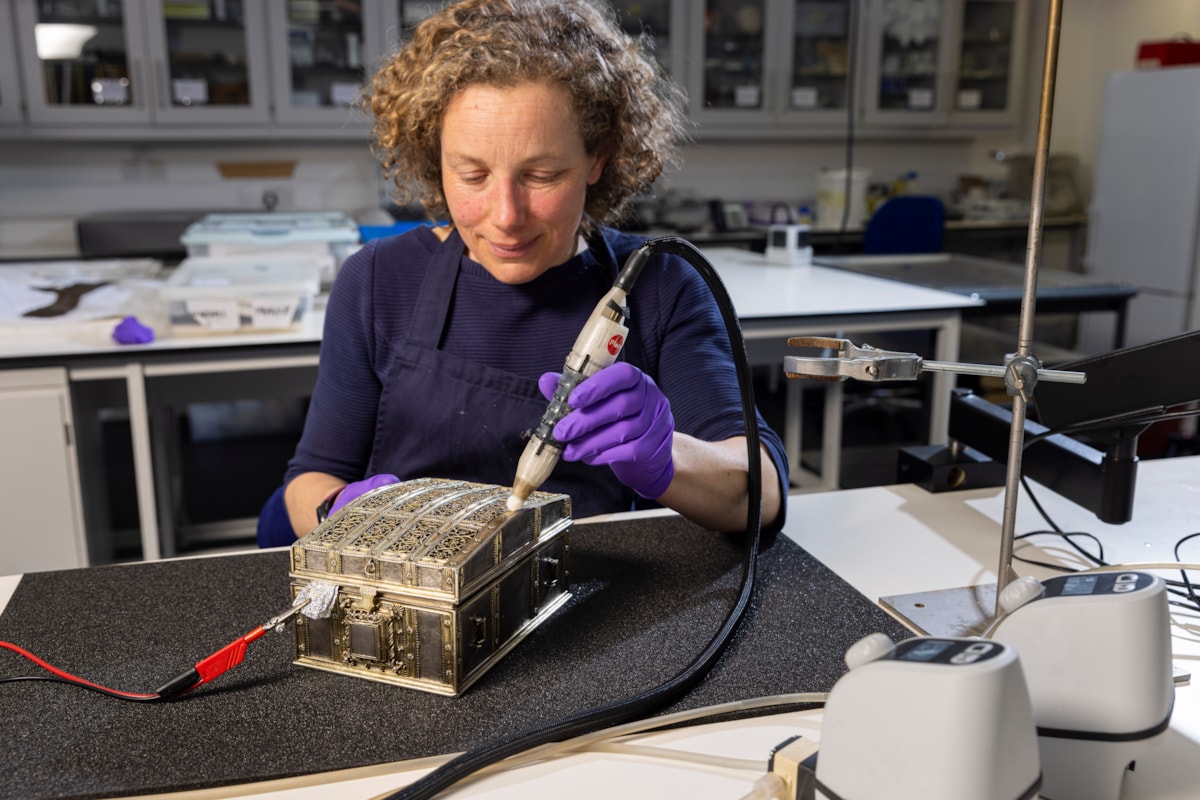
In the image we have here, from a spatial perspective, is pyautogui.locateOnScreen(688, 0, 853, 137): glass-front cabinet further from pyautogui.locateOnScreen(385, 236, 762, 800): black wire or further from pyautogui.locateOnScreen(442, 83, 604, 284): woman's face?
pyautogui.locateOnScreen(385, 236, 762, 800): black wire

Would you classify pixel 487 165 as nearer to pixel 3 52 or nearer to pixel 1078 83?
pixel 3 52

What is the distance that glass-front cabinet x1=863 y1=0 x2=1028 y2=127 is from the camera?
4809 millimetres

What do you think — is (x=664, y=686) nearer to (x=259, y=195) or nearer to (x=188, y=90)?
(x=188, y=90)

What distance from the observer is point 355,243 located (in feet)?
8.84

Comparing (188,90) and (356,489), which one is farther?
(188,90)

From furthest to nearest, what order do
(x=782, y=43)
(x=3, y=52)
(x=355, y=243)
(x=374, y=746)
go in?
(x=782, y=43) < (x=3, y=52) < (x=355, y=243) < (x=374, y=746)

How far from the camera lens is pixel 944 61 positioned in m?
4.88

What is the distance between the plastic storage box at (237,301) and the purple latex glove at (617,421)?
4.54ft

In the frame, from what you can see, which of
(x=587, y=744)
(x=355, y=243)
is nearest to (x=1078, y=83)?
(x=355, y=243)

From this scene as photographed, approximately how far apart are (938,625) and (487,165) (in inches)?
26.0

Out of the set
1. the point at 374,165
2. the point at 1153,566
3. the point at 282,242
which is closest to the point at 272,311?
the point at 282,242

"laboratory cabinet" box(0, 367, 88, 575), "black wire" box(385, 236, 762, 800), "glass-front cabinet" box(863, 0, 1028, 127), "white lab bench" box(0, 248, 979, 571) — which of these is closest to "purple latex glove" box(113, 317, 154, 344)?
"white lab bench" box(0, 248, 979, 571)

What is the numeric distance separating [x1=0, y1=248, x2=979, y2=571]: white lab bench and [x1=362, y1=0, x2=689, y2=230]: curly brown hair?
3.06 ft

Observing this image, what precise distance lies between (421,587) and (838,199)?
13.7 feet
